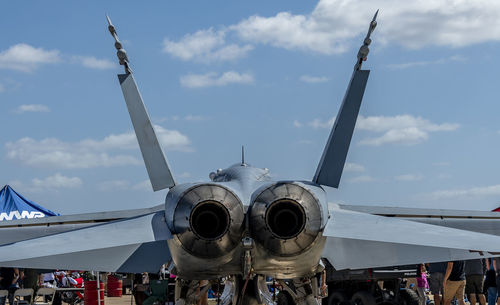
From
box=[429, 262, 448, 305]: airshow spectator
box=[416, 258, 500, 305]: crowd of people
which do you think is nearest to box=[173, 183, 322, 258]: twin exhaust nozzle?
box=[416, 258, 500, 305]: crowd of people

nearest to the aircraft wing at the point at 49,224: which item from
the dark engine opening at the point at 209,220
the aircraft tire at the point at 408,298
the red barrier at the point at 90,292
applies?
the red barrier at the point at 90,292

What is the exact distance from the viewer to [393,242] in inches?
253

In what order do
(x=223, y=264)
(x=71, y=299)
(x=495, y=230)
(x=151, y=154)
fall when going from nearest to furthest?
(x=223, y=264) < (x=151, y=154) < (x=495, y=230) < (x=71, y=299)

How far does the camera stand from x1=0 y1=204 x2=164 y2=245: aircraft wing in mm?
10855

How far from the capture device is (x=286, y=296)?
47.4 feet

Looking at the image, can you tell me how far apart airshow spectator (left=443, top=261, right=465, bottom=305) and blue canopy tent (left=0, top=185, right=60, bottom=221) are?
11945mm

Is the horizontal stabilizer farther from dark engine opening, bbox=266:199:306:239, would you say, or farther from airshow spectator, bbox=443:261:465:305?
airshow spectator, bbox=443:261:465:305

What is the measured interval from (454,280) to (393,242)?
7320mm

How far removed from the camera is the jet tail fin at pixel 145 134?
27.1 ft

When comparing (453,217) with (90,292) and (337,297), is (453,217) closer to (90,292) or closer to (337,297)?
(337,297)

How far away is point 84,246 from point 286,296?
8.82 metres

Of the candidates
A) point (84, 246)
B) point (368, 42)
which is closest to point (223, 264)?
point (84, 246)

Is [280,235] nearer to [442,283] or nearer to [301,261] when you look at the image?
[301,261]

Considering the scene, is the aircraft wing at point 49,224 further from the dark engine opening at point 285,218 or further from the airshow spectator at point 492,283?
the airshow spectator at point 492,283
